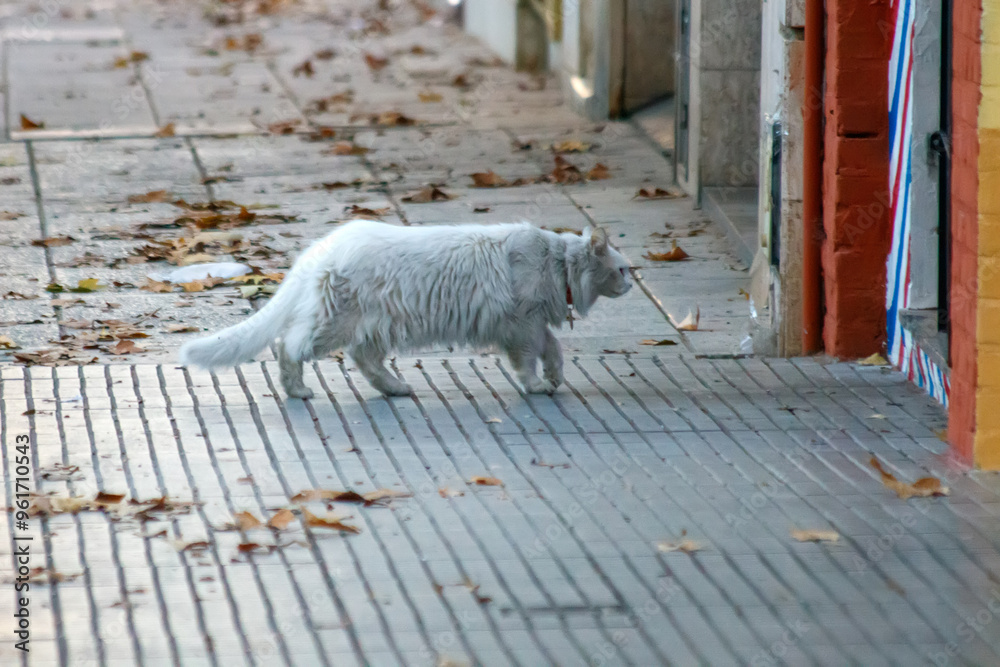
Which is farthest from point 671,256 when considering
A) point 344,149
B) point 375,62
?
point 375,62

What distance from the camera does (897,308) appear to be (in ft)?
23.9

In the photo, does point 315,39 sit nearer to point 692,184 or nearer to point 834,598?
point 692,184

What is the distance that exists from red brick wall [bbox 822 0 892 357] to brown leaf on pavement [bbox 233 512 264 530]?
3.32m

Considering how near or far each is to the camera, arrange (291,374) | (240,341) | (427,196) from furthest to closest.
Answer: (427,196) → (291,374) → (240,341)

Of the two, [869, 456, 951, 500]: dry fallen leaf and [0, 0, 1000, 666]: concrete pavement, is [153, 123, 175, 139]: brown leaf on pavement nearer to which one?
[0, 0, 1000, 666]: concrete pavement

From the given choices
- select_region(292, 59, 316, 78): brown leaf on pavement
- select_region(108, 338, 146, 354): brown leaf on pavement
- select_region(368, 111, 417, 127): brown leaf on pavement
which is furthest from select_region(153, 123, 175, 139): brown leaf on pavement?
select_region(108, 338, 146, 354): brown leaf on pavement

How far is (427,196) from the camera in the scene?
10859mm

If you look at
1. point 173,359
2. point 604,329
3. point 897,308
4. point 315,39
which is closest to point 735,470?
point 897,308

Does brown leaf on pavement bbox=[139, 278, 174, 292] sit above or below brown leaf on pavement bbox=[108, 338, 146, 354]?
below

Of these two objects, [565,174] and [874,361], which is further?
[565,174]

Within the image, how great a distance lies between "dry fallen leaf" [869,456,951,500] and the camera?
5707 mm

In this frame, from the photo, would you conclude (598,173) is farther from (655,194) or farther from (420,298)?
(420,298)

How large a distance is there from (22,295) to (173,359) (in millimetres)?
1562

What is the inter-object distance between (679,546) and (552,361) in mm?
1857
